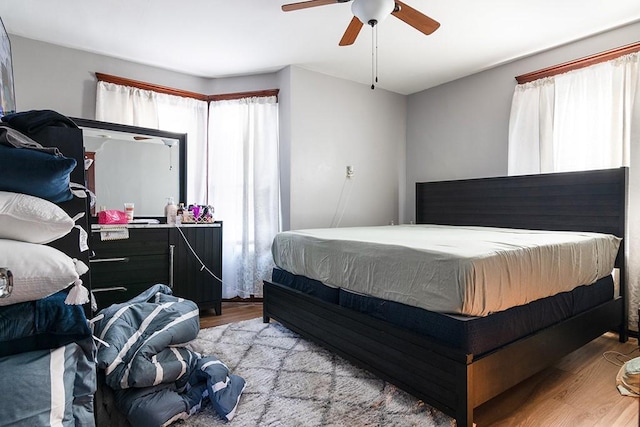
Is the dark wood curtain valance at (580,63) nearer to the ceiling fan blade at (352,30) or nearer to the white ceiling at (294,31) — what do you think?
the white ceiling at (294,31)

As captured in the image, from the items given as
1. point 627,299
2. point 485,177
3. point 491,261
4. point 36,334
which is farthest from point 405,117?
point 36,334

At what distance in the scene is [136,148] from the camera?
130 inches

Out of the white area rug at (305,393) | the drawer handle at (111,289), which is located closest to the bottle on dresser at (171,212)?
the drawer handle at (111,289)

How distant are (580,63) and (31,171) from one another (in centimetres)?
374

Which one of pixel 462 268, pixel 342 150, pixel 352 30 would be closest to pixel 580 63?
pixel 352 30

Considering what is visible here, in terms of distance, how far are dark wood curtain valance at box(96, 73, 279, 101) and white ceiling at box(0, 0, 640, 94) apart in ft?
0.74

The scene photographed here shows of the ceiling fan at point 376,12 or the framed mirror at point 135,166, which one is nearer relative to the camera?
the ceiling fan at point 376,12

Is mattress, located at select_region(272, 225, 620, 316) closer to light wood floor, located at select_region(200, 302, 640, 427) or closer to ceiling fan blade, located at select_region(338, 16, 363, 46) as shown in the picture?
light wood floor, located at select_region(200, 302, 640, 427)

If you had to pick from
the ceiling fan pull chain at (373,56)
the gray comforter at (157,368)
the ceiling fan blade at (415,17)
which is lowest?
the gray comforter at (157,368)

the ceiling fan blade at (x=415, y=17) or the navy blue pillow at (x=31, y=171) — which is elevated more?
the ceiling fan blade at (x=415, y=17)

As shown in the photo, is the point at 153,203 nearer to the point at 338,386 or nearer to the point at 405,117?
the point at 338,386

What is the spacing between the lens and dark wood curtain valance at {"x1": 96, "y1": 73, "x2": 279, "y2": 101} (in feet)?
10.6

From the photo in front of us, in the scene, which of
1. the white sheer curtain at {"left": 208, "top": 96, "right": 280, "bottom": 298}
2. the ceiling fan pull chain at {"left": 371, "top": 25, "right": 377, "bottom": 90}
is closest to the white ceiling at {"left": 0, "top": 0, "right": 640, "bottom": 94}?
the ceiling fan pull chain at {"left": 371, "top": 25, "right": 377, "bottom": 90}

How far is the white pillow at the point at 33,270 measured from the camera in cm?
90
